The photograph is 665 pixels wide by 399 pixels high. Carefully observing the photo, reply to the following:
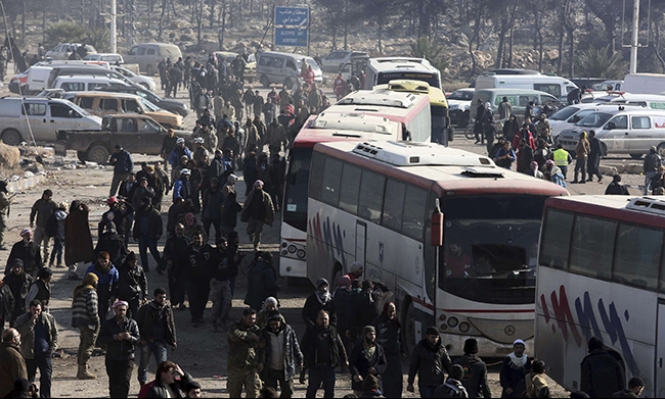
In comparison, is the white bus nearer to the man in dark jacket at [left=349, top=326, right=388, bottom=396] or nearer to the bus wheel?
the bus wheel

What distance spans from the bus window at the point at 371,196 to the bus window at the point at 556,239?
3084 millimetres

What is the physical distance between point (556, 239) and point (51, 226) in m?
8.88

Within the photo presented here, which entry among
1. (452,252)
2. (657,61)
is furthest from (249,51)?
(452,252)

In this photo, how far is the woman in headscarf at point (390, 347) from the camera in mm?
11219

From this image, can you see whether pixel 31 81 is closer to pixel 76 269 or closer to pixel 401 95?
pixel 401 95

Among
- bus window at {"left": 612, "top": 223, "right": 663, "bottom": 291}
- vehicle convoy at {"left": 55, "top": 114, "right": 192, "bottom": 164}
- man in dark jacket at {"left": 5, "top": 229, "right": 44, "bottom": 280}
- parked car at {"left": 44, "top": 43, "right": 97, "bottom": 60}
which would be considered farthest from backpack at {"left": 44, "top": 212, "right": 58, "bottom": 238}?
parked car at {"left": 44, "top": 43, "right": 97, "bottom": 60}

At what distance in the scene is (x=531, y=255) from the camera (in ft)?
43.5

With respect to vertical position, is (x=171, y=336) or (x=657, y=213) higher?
(x=657, y=213)

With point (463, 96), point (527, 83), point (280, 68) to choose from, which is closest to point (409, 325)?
point (527, 83)

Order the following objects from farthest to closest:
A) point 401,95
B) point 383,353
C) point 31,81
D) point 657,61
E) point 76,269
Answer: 1. point 657,61
2. point 31,81
3. point 401,95
4. point 76,269
5. point 383,353

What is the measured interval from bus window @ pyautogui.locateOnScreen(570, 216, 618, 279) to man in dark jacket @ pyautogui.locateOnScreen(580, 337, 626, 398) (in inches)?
Result: 54.4

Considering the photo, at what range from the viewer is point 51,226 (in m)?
17.9

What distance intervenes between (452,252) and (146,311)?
3.63 meters

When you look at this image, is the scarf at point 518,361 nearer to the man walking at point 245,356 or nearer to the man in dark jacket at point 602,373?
the man in dark jacket at point 602,373
